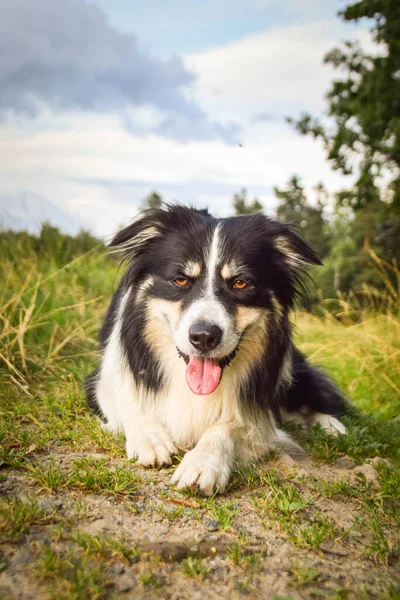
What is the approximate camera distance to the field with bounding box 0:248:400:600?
6.35 feet

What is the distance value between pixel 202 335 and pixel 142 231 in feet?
3.46

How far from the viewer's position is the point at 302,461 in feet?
11.0

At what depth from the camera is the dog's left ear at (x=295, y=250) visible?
131 inches

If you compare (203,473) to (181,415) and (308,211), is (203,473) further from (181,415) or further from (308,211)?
(308,211)

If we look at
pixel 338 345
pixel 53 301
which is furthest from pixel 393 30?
pixel 53 301

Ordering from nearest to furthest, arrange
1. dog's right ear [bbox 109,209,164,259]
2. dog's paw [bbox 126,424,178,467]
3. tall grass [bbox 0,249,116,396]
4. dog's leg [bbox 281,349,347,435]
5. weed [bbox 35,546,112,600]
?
weed [bbox 35,546,112,600], dog's paw [bbox 126,424,178,467], dog's right ear [bbox 109,209,164,259], dog's leg [bbox 281,349,347,435], tall grass [bbox 0,249,116,396]

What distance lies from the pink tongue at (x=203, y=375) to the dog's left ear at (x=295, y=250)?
36.0 inches

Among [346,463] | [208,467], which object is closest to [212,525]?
[208,467]

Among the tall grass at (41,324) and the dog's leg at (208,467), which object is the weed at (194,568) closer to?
the dog's leg at (208,467)

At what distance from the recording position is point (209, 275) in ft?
10.2

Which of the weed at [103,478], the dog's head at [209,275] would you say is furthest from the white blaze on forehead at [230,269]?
the weed at [103,478]

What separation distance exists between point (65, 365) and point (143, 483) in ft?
8.48

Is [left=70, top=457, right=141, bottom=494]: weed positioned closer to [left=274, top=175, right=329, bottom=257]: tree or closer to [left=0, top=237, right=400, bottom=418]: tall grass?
[left=0, top=237, right=400, bottom=418]: tall grass

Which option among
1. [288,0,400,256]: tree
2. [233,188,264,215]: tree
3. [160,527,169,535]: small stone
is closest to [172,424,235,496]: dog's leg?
[160,527,169,535]: small stone
